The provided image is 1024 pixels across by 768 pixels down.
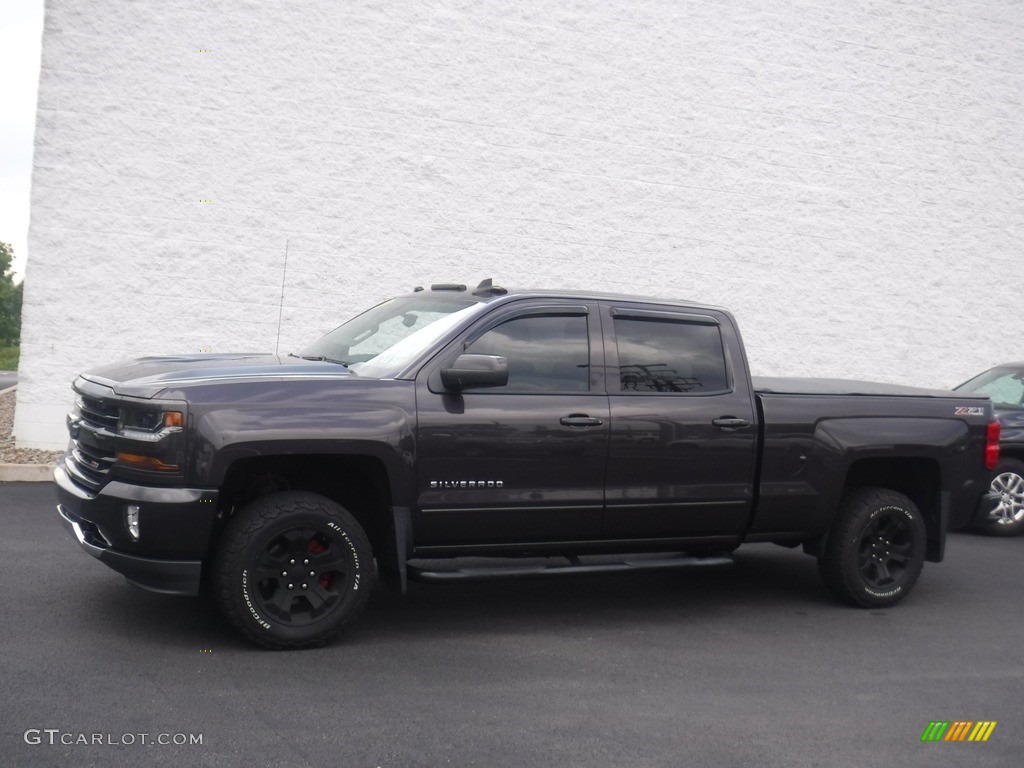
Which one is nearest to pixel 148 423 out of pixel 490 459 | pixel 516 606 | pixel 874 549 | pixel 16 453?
pixel 490 459

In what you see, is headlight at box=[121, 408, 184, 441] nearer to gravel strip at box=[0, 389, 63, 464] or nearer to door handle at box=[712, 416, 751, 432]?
door handle at box=[712, 416, 751, 432]

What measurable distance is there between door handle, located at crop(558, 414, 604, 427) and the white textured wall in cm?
672

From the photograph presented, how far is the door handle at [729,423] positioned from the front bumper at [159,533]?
2.95 meters

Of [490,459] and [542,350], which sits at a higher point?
[542,350]

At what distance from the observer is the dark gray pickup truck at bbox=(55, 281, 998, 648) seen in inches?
211

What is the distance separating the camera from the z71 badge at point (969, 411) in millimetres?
7371

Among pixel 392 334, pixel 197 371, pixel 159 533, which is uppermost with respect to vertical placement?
pixel 392 334

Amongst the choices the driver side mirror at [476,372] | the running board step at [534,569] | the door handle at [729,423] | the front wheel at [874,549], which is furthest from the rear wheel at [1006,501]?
the driver side mirror at [476,372]

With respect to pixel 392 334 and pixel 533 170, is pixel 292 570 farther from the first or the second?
pixel 533 170

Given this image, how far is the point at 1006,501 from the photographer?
1016cm

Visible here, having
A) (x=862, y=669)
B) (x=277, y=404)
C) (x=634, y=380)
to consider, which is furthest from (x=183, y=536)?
(x=862, y=669)

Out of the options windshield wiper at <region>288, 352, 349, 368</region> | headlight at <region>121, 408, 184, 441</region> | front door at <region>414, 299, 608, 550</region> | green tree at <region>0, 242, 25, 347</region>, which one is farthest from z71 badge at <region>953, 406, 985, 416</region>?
green tree at <region>0, 242, 25, 347</region>

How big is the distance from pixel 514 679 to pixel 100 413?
8.15 ft

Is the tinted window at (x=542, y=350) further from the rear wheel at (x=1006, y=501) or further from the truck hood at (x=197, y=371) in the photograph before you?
the rear wheel at (x=1006, y=501)
